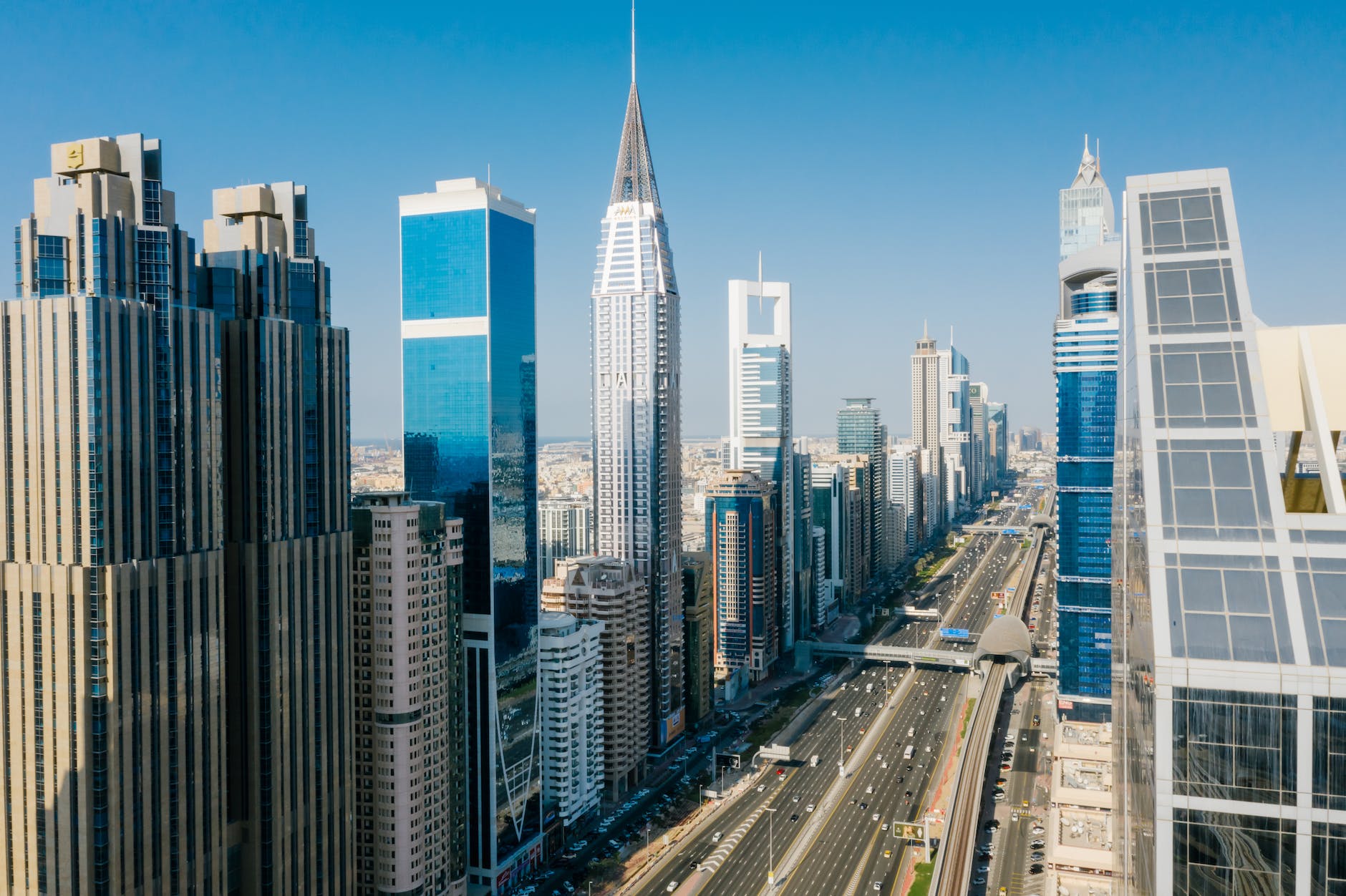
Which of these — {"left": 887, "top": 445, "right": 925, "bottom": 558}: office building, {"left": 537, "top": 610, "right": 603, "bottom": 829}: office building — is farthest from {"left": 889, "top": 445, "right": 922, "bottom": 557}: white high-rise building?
{"left": 537, "top": 610, "right": 603, "bottom": 829}: office building

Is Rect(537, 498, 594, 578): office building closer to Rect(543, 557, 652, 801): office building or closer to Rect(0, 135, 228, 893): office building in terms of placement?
Rect(543, 557, 652, 801): office building

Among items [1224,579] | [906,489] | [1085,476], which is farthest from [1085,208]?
[906,489]

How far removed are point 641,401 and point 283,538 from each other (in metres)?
43.5

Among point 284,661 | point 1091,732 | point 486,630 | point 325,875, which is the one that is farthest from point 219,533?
point 1091,732

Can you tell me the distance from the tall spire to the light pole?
49.5 meters

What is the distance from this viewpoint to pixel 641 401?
270ft

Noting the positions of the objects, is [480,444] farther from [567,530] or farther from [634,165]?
[567,530]

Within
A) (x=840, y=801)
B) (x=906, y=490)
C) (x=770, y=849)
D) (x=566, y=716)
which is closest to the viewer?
(x=770, y=849)

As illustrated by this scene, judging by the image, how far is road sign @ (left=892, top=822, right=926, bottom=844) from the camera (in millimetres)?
61000

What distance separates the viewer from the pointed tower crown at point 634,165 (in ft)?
275

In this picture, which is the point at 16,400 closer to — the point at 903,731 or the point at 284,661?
the point at 284,661

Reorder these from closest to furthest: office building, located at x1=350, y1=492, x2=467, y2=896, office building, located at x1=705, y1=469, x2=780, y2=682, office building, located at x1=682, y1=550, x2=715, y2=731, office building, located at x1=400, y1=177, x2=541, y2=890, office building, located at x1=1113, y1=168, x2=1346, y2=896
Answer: office building, located at x1=1113, y1=168, x2=1346, y2=896, office building, located at x1=350, y1=492, x2=467, y2=896, office building, located at x1=400, y1=177, x2=541, y2=890, office building, located at x1=682, y1=550, x2=715, y2=731, office building, located at x1=705, y1=469, x2=780, y2=682

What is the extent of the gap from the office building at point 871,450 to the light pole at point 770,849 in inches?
3562

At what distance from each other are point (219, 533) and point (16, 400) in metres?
8.29
